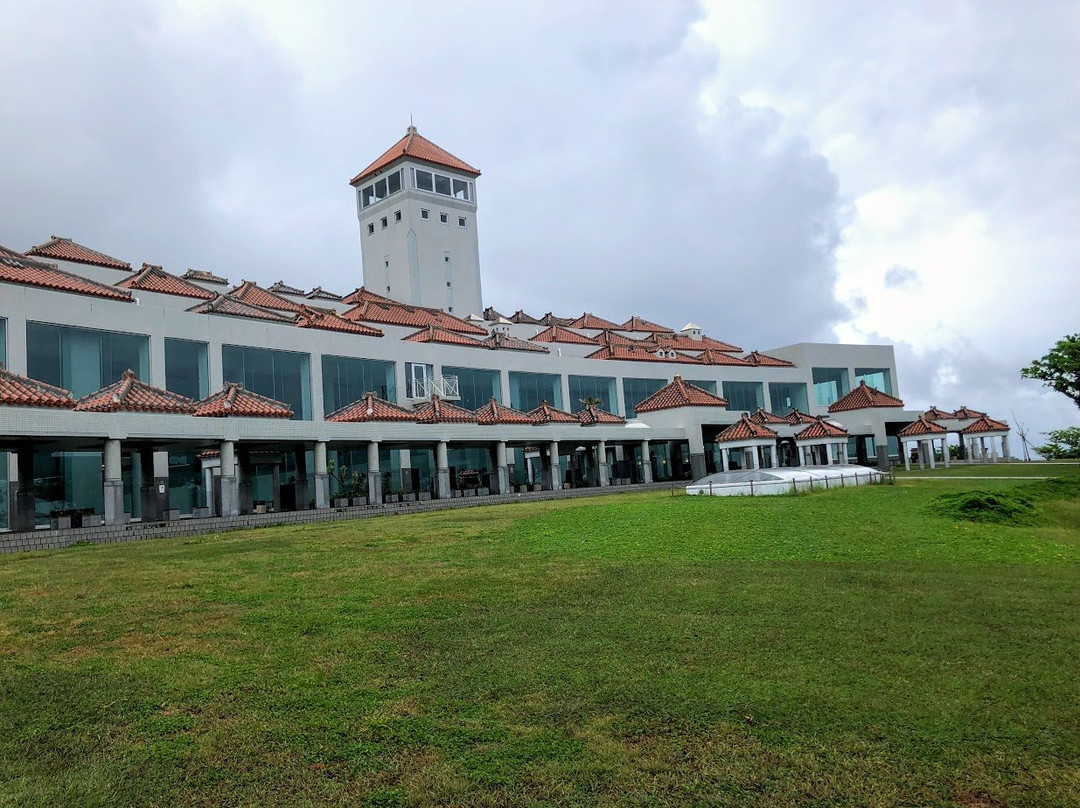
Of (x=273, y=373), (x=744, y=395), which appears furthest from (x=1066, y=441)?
(x=273, y=373)

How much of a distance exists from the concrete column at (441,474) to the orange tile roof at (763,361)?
3702 cm

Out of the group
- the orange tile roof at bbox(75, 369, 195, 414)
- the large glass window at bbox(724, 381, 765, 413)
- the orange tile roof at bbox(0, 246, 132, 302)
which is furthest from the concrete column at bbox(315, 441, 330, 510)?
the large glass window at bbox(724, 381, 765, 413)

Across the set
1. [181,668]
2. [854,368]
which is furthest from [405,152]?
[181,668]

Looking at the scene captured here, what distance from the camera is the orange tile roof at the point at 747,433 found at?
4469 centimetres

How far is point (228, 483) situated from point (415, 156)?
157 ft

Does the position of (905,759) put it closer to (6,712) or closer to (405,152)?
(6,712)

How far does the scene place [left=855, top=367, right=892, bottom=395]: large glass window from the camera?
246 feet

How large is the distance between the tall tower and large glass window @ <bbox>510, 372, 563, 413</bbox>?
19281 mm

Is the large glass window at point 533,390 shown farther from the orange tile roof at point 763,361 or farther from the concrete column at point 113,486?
the concrete column at point 113,486

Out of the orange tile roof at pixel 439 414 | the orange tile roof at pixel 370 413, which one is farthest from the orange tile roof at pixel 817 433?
the orange tile roof at pixel 370 413

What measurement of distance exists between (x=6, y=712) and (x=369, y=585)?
5.75 meters

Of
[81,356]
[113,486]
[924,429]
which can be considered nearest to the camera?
[113,486]

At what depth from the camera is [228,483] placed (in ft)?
99.1

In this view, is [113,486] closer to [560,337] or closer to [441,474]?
[441,474]
